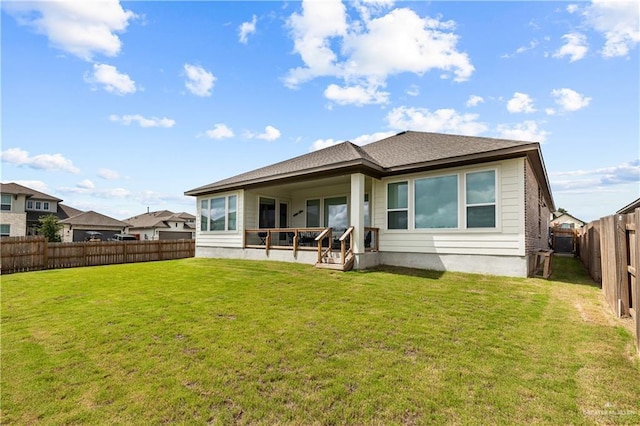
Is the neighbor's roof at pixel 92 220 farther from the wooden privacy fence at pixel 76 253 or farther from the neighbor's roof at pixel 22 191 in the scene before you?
the wooden privacy fence at pixel 76 253

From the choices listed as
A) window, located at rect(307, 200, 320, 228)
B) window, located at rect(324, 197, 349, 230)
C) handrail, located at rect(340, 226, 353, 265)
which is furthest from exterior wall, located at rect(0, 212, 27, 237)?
handrail, located at rect(340, 226, 353, 265)

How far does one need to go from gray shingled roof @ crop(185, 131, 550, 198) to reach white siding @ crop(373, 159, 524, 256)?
40cm

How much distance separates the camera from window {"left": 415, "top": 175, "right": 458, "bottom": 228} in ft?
29.1

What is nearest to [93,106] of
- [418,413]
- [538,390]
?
[418,413]

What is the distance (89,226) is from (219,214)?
28.5 metres

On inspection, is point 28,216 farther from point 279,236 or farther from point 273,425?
point 273,425

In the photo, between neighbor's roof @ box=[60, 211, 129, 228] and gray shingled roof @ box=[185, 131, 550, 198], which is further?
neighbor's roof @ box=[60, 211, 129, 228]

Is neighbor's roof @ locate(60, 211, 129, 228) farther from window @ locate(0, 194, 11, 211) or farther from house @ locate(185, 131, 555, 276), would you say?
house @ locate(185, 131, 555, 276)

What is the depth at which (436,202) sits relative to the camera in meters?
Answer: 9.18

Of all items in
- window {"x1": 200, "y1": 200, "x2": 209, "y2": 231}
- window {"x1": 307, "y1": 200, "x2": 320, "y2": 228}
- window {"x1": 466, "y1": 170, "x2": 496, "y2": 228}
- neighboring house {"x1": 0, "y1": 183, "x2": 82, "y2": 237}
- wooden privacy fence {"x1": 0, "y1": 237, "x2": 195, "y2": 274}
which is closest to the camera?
window {"x1": 466, "y1": 170, "x2": 496, "y2": 228}

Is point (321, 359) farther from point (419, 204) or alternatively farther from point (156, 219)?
point (156, 219)

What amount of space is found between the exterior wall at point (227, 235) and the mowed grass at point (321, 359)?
6.89 m

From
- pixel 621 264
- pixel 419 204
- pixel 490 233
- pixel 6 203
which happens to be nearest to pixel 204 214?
pixel 419 204

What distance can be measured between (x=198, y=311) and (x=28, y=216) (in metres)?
37.5
